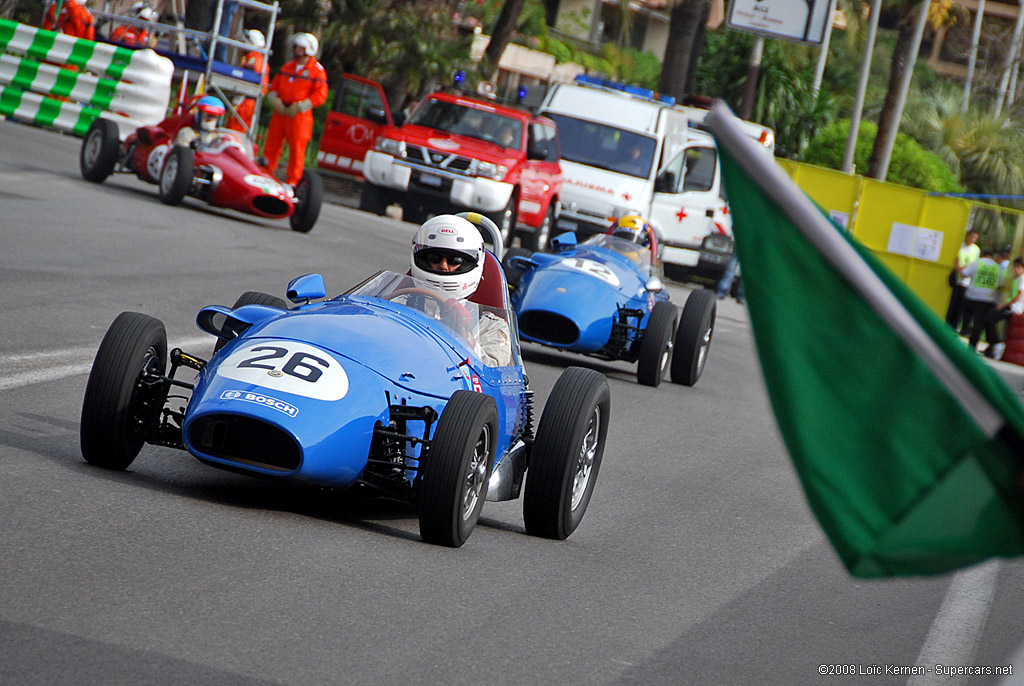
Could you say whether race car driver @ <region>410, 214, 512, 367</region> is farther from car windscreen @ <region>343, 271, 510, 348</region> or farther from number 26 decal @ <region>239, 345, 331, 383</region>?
number 26 decal @ <region>239, 345, 331, 383</region>

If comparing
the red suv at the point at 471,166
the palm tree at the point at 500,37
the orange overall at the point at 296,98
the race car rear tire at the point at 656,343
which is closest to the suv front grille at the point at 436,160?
the red suv at the point at 471,166

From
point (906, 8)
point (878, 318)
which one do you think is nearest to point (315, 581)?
point (878, 318)

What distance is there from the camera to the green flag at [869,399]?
94.3 inches

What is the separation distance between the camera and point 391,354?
6.20 m

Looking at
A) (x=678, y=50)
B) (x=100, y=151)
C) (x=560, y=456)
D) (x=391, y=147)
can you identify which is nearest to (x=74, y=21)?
(x=391, y=147)

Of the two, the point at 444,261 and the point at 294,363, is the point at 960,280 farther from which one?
the point at 294,363

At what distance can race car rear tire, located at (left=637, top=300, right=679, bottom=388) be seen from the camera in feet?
40.9

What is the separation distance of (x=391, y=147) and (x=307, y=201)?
4.52 metres

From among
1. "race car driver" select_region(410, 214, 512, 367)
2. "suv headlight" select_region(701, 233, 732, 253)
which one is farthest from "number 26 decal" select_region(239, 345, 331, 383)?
"suv headlight" select_region(701, 233, 732, 253)

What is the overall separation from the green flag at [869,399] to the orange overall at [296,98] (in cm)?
1811

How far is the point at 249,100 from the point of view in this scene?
2669 cm

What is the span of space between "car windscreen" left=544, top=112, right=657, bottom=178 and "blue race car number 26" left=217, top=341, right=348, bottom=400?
18769 mm

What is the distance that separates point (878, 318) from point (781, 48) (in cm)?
5233

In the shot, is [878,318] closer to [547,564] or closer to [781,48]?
[547,564]
